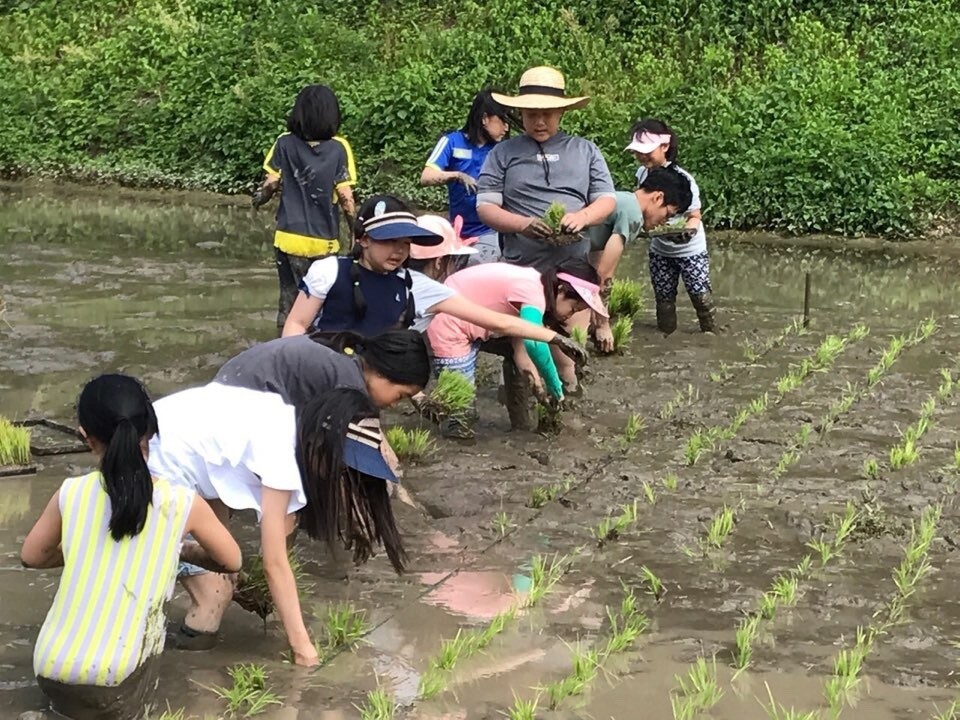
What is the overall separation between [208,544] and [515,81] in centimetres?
1306

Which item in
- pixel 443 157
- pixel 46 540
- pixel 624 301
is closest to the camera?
pixel 46 540

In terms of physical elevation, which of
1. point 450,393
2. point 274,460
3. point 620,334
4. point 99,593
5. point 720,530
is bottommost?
point 620,334

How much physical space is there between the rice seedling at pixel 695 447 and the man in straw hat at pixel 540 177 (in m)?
1.21

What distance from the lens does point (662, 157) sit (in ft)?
25.6

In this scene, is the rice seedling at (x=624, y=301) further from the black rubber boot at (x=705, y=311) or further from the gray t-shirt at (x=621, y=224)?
the gray t-shirt at (x=621, y=224)

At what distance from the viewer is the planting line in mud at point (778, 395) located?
5684 millimetres

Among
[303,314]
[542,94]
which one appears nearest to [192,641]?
[303,314]

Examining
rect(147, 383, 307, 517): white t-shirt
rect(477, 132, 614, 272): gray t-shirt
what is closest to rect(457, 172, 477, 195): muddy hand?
rect(477, 132, 614, 272): gray t-shirt

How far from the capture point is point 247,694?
3.32 metres

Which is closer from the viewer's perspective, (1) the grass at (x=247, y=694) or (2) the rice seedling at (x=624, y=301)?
(1) the grass at (x=247, y=694)

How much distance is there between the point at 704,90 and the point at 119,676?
1223cm

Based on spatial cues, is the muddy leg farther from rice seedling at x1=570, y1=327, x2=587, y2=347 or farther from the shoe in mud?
the shoe in mud

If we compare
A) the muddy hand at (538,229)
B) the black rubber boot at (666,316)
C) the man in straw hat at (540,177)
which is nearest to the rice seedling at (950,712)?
the muddy hand at (538,229)

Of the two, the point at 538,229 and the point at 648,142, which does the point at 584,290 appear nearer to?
the point at 538,229
